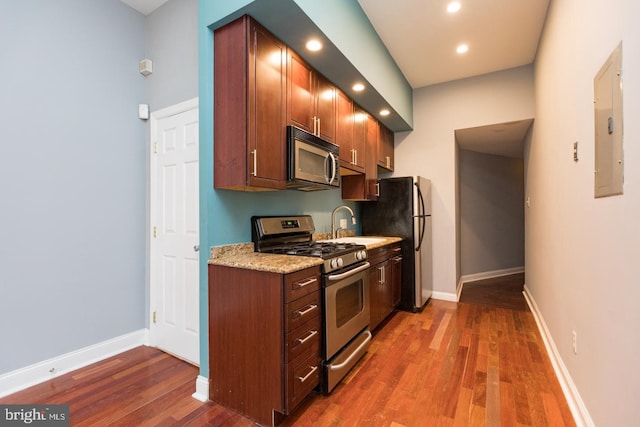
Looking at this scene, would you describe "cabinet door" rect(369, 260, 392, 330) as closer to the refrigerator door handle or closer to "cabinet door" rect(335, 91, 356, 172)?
the refrigerator door handle

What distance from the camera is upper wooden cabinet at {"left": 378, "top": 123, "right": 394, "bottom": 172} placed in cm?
388

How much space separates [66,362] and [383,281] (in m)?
2.84

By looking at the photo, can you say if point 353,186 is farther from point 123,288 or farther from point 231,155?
point 123,288

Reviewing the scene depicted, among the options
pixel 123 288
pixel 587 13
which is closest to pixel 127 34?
pixel 123 288

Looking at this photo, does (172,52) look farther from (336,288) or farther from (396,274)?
(396,274)

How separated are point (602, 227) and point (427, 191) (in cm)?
252

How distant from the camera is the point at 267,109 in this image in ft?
6.37

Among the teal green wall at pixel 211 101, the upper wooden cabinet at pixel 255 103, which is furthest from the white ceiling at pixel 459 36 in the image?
the upper wooden cabinet at pixel 255 103

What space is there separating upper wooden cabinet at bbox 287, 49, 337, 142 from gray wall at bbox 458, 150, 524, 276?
11.7ft

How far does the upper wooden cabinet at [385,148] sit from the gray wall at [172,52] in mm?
2400

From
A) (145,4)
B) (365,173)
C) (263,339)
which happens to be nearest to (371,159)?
(365,173)

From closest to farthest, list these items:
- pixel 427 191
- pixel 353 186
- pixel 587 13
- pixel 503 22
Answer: pixel 587 13 < pixel 503 22 < pixel 353 186 < pixel 427 191

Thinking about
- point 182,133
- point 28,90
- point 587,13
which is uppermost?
point 587,13

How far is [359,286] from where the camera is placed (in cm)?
242
